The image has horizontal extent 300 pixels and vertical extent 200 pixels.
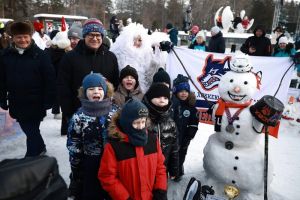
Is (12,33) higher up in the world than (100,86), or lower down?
higher up

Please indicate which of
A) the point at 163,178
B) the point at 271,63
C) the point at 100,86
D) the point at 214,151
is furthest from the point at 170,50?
the point at 163,178

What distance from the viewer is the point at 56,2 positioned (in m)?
36.3

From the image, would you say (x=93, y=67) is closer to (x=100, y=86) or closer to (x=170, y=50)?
(x=100, y=86)

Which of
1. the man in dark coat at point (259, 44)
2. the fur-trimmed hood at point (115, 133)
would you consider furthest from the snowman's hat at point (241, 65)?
the man in dark coat at point (259, 44)

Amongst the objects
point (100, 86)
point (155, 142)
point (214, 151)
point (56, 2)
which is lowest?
point (214, 151)

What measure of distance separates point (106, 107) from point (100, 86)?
0.57 feet

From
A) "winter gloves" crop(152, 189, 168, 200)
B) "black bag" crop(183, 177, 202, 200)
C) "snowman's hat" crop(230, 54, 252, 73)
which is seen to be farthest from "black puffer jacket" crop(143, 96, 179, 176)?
"snowman's hat" crop(230, 54, 252, 73)

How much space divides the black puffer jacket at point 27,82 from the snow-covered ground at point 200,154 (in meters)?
0.81

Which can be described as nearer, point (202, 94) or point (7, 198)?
point (7, 198)

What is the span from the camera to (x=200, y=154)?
4.03 m

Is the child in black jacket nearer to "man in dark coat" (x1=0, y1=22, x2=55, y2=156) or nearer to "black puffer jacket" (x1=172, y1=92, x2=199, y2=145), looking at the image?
"black puffer jacket" (x1=172, y1=92, x2=199, y2=145)

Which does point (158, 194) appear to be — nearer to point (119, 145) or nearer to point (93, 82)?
point (119, 145)

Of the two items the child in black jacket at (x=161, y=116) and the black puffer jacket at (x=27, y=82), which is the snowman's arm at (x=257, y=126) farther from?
the black puffer jacket at (x=27, y=82)

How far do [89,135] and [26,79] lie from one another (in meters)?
1.32
